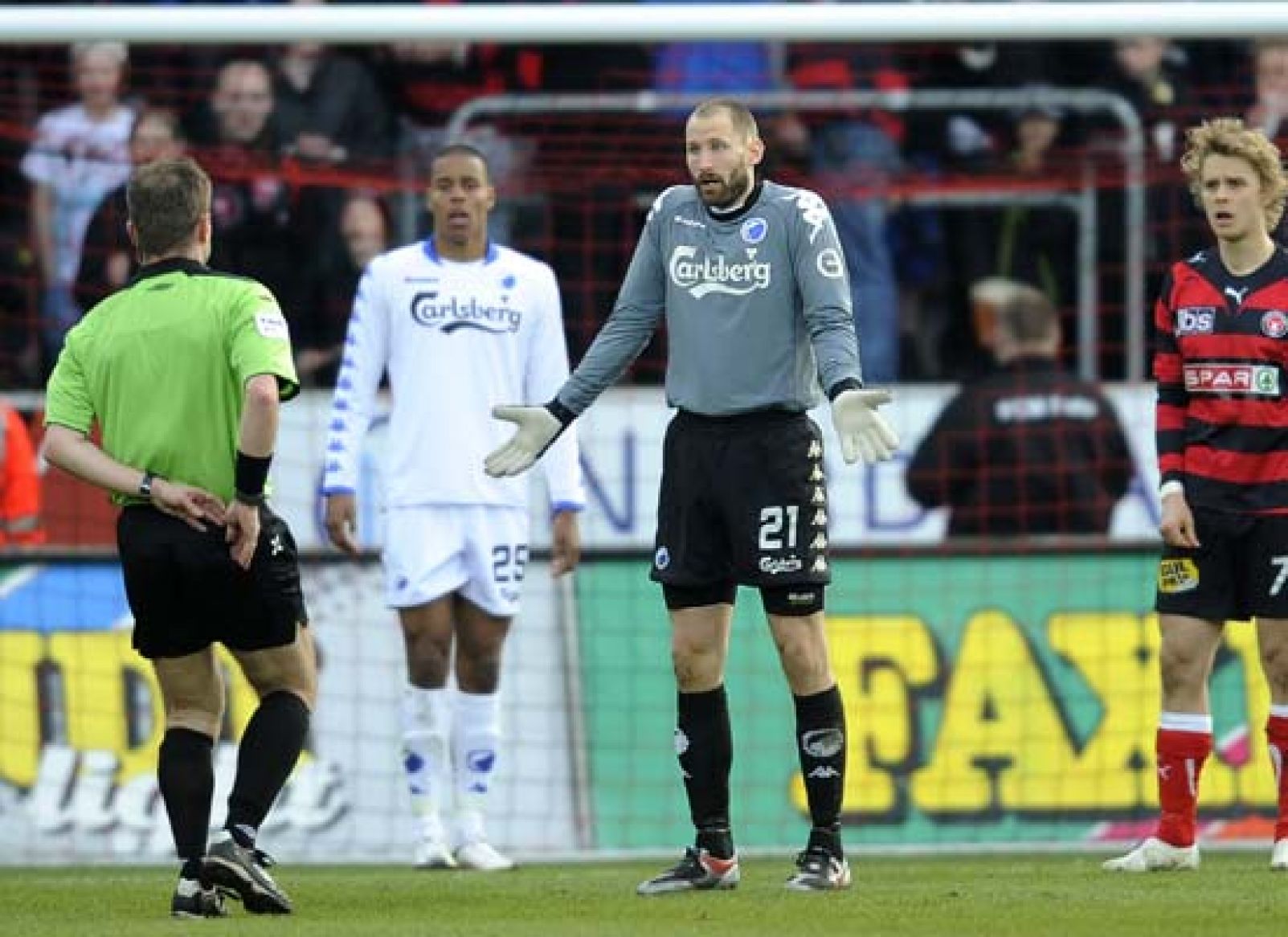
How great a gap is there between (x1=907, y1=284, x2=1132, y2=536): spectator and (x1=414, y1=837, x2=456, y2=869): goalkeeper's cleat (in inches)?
136

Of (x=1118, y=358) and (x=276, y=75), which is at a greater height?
(x=276, y=75)

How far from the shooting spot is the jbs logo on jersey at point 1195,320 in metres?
9.61

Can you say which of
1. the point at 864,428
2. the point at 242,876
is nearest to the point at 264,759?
the point at 242,876

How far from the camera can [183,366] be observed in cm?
849

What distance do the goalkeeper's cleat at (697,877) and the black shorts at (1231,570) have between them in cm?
174

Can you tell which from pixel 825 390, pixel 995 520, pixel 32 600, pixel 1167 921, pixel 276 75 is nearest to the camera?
pixel 1167 921

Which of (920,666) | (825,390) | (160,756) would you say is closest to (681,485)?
(825,390)

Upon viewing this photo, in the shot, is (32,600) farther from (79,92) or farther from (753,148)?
(753,148)

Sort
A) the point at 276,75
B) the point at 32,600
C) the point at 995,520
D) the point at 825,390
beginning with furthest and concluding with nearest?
the point at 276,75 < the point at 995,520 < the point at 32,600 < the point at 825,390

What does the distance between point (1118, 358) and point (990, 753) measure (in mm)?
2306

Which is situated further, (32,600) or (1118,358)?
(1118,358)

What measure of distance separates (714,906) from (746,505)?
1182 mm

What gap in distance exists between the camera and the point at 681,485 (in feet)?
29.7

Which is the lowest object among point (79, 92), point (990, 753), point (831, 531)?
point (990, 753)
